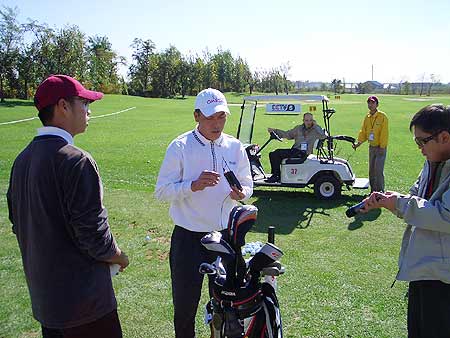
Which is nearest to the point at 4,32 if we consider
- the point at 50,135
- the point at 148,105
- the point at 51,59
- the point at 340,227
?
the point at 51,59

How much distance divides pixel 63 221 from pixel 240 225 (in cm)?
86

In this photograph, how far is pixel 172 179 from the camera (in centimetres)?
305

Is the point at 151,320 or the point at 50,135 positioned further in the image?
the point at 151,320

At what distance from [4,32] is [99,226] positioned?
149ft

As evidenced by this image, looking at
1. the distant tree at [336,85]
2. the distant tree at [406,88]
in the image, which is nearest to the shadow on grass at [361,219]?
the distant tree at [336,85]

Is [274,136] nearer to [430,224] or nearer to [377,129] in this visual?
[377,129]

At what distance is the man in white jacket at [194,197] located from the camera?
301 centimetres

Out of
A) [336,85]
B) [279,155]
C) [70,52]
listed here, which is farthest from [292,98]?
[336,85]

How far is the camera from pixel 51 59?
43.1m

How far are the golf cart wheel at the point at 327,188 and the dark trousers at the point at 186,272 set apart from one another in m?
6.30

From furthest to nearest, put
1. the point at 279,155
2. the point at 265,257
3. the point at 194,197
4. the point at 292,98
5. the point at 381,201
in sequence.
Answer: the point at 292,98, the point at 279,155, the point at 194,197, the point at 381,201, the point at 265,257

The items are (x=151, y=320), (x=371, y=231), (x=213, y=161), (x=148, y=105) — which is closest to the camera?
(x=213, y=161)

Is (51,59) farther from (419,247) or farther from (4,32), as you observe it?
(419,247)

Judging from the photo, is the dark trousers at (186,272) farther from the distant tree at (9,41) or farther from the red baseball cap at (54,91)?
the distant tree at (9,41)
